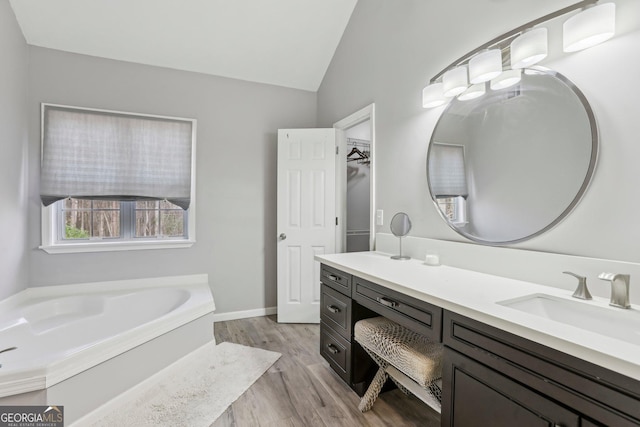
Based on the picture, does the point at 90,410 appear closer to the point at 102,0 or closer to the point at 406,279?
the point at 406,279

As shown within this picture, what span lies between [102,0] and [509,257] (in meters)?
3.46

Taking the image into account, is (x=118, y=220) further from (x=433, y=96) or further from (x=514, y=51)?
(x=514, y=51)

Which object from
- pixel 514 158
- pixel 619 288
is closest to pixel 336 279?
pixel 514 158

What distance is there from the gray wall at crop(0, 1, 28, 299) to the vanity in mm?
2562

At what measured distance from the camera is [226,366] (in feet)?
7.61

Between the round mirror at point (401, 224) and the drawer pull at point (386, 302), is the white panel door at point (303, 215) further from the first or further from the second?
the drawer pull at point (386, 302)

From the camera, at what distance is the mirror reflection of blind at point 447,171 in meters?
1.85

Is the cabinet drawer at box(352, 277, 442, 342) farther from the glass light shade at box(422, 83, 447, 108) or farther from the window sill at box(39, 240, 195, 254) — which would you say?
the window sill at box(39, 240, 195, 254)

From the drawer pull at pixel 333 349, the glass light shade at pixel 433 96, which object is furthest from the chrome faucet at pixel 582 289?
the drawer pull at pixel 333 349

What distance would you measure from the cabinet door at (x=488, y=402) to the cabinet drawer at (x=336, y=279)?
80 cm

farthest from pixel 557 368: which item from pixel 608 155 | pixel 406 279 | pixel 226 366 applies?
pixel 226 366

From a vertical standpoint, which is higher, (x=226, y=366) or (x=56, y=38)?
(x=56, y=38)

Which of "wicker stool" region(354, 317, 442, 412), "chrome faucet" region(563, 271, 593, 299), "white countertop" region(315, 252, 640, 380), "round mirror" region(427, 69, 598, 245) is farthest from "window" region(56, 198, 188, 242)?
"chrome faucet" region(563, 271, 593, 299)

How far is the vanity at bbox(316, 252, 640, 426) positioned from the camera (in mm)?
781
